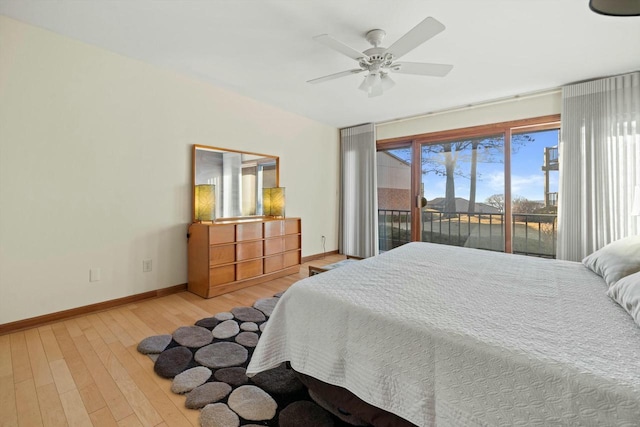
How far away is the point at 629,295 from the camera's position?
1155 mm

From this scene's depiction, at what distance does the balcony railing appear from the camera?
3809 mm

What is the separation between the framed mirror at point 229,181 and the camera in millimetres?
3258

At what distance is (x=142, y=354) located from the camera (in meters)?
1.94

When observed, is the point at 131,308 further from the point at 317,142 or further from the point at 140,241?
the point at 317,142

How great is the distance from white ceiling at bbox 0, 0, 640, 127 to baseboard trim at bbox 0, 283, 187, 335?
2362mm

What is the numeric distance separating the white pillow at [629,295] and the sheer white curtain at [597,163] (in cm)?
247

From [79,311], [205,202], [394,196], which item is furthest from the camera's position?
[394,196]

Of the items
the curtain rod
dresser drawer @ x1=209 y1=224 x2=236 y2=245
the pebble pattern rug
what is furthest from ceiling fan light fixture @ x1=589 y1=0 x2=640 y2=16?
dresser drawer @ x1=209 y1=224 x2=236 y2=245

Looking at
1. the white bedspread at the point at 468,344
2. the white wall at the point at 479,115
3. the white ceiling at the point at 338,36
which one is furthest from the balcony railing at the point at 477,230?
the white bedspread at the point at 468,344

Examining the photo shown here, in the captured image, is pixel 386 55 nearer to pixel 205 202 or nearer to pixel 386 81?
pixel 386 81

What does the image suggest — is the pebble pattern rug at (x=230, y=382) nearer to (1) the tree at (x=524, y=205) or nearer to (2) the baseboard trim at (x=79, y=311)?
(2) the baseboard trim at (x=79, y=311)

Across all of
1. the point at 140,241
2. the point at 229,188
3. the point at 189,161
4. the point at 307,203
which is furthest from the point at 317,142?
the point at 140,241

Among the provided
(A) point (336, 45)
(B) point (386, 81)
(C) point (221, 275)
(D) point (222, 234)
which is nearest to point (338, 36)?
(A) point (336, 45)

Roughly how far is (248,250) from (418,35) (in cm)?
272
